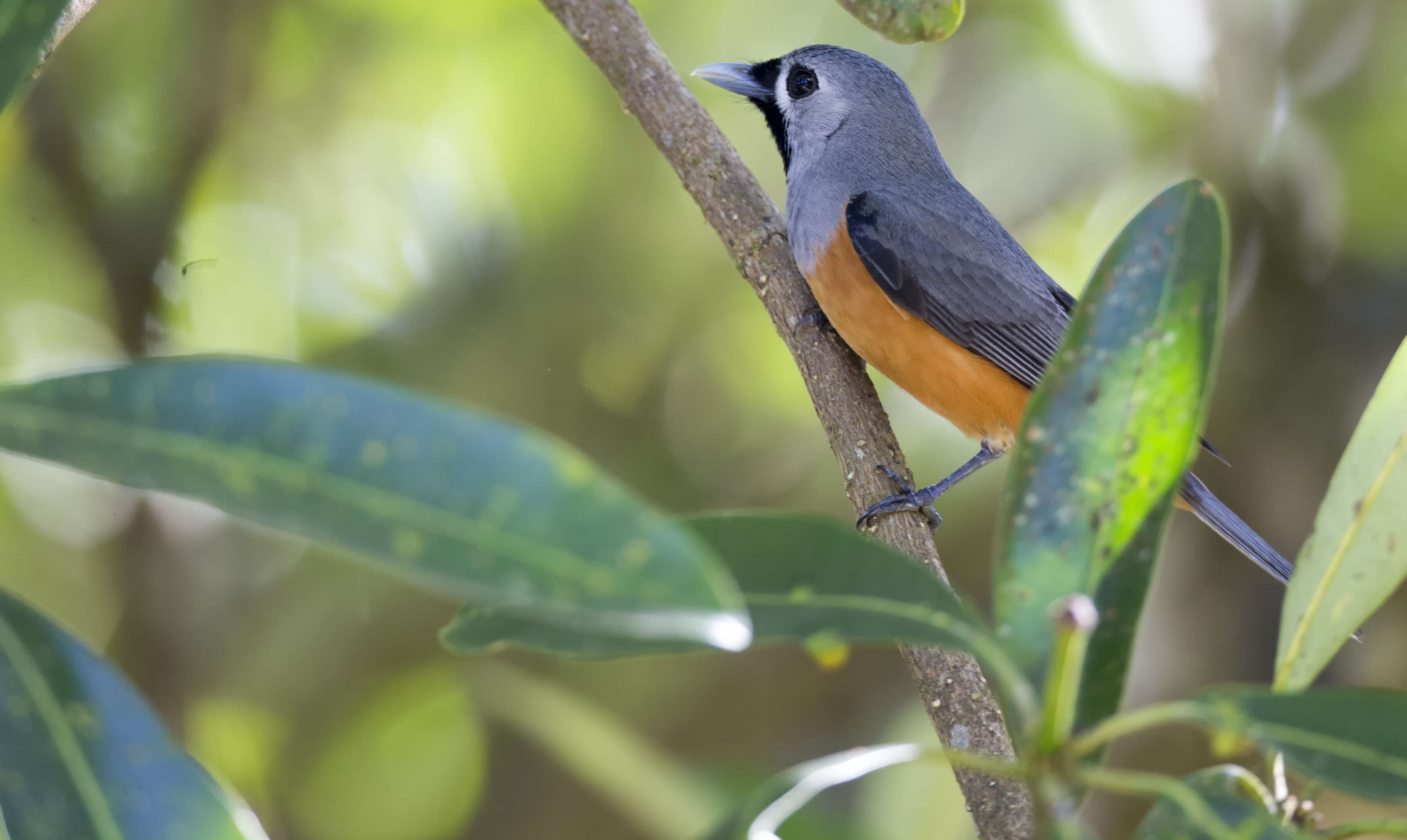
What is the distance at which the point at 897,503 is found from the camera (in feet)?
7.56

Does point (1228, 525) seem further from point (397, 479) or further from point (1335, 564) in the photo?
point (397, 479)

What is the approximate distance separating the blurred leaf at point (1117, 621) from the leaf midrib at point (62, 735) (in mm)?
879

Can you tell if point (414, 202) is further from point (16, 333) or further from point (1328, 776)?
point (1328, 776)

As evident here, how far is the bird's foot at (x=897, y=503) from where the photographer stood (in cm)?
231

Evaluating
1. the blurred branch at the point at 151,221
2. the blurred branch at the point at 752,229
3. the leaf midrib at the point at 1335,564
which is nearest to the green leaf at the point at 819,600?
the leaf midrib at the point at 1335,564

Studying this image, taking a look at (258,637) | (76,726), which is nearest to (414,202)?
(258,637)

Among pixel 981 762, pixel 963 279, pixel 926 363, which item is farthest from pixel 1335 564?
pixel 963 279

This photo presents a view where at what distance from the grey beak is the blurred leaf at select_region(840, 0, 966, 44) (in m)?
1.69

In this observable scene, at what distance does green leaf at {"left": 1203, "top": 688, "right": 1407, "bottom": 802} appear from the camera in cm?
96

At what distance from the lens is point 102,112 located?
3543 millimetres

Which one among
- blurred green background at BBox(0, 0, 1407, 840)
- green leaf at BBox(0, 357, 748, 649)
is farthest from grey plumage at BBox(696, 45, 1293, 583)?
green leaf at BBox(0, 357, 748, 649)

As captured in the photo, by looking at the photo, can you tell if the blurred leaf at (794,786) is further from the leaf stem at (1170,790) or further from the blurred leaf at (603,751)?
the blurred leaf at (603,751)

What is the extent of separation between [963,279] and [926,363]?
348 millimetres

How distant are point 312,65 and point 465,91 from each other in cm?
52
